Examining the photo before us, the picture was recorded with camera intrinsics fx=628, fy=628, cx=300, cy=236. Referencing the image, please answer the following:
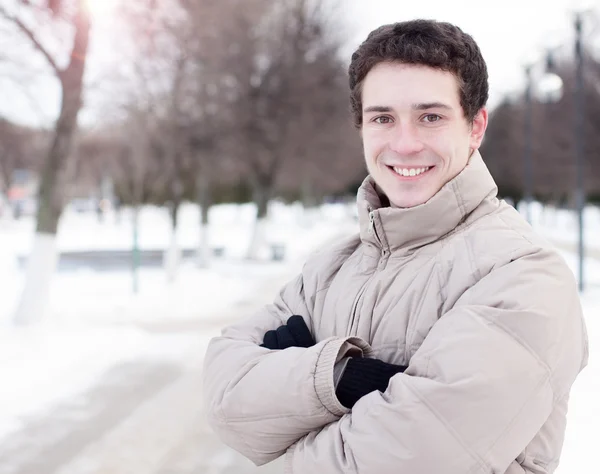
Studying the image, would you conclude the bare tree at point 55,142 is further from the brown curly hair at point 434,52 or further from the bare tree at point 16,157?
the bare tree at point 16,157

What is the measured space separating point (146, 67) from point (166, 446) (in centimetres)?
1075

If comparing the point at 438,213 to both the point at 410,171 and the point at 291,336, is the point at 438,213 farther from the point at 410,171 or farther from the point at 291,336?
the point at 291,336

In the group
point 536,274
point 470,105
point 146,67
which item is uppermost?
point 146,67

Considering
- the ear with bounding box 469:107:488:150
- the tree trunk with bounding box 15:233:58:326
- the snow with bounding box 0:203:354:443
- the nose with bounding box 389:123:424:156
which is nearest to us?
the nose with bounding box 389:123:424:156

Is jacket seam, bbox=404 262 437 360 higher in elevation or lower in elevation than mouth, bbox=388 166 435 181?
lower

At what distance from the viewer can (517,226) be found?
176 cm

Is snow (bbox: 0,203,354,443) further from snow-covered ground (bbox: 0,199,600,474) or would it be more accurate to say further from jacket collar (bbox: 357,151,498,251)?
jacket collar (bbox: 357,151,498,251)

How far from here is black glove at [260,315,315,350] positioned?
1.99 meters

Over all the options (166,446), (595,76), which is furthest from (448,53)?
(595,76)

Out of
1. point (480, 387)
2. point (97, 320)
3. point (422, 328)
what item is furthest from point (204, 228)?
point (480, 387)

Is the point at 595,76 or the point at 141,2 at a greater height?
the point at 595,76

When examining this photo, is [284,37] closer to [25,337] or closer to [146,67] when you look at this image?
[146,67]

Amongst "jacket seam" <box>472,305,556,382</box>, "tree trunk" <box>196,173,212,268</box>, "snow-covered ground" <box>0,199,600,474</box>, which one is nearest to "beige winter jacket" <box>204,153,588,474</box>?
"jacket seam" <box>472,305,556,382</box>

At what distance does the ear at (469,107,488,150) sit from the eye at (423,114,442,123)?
0.15 metres
